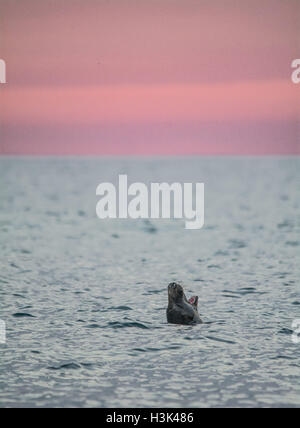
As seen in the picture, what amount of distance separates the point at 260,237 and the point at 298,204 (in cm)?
2752

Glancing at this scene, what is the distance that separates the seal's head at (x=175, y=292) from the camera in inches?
742

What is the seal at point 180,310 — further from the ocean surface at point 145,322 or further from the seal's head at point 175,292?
the ocean surface at point 145,322

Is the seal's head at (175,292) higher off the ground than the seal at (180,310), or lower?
higher

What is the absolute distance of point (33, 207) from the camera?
205ft

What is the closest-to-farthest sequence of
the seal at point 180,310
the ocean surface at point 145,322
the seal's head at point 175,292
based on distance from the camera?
the ocean surface at point 145,322 < the seal's head at point 175,292 < the seal at point 180,310

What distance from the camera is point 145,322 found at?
1969cm

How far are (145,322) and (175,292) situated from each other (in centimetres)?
133

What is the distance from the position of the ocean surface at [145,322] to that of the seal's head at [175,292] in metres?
0.72

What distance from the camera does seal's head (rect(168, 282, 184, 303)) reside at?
1886 cm

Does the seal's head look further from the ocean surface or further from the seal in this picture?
the ocean surface

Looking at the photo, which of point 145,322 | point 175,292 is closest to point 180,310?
point 175,292

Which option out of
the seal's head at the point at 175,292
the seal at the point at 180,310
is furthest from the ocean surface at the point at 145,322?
the seal's head at the point at 175,292

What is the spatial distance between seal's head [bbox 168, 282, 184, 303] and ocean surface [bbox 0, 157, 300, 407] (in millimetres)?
720

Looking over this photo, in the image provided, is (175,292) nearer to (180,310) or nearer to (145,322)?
(180,310)
